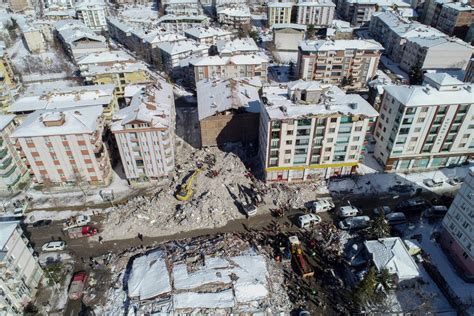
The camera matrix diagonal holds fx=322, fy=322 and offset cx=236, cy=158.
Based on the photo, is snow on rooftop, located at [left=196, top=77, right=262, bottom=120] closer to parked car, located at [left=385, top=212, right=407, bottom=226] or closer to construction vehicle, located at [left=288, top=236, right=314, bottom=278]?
construction vehicle, located at [left=288, top=236, right=314, bottom=278]

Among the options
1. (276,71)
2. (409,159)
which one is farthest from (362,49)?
(409,159)

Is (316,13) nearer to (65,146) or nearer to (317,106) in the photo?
(317,106)

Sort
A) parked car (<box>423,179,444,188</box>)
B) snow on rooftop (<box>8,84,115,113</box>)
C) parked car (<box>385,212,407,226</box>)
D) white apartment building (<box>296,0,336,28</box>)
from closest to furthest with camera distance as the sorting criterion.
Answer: parked car (<box>385,212,407,226</box>) → parked car (<box>423,179,444,188</box>) → snow on rooftop (<box>8,84,115,113</box>) → white apartment building (<box>296,0,336,28</box>)

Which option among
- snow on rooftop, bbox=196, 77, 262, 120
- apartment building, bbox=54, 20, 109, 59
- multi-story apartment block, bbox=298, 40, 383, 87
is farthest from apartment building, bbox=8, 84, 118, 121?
multi-story apartment block, bbox=298, 40, 383, 87

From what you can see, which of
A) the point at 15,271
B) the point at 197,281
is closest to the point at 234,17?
the point at 197,281

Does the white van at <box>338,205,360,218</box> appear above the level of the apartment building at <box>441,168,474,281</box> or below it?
below

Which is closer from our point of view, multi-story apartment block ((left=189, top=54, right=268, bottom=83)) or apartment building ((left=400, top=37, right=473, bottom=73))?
multi-story apartment block ((left=189, top=54, right=268, bottom=83))
